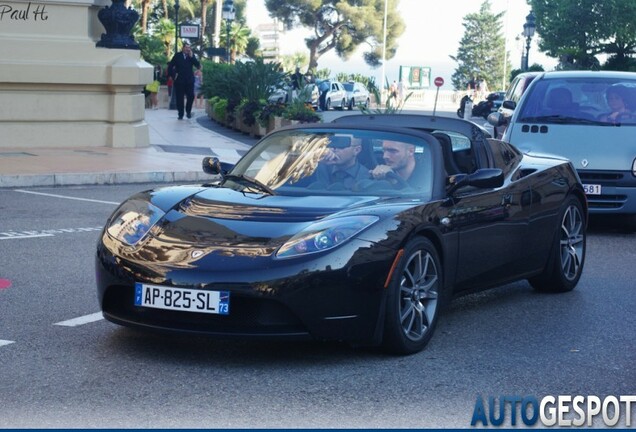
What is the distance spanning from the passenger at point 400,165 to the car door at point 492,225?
268 mm

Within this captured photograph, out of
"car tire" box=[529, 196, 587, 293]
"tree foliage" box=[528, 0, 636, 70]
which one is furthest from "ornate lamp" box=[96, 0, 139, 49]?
"tree foliage" box=[528, 0, 636, 70]

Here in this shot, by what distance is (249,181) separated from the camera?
751 cm

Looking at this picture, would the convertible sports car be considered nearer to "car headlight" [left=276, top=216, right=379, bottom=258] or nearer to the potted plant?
"car headlight" [left=276, top=216, right=379, bottom=258]

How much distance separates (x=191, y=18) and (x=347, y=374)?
94024 millimetres

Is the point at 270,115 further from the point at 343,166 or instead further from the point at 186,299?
the point at 186,299

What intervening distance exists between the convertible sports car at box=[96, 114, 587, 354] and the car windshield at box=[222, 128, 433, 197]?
0.03 feet

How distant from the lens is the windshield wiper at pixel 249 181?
23.8 feet

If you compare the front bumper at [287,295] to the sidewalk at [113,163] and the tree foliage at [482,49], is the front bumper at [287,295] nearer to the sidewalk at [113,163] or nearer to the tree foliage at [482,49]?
the sidewalk at [113,163]

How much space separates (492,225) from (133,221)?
228cm

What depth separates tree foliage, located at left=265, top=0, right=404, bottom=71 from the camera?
344 feet

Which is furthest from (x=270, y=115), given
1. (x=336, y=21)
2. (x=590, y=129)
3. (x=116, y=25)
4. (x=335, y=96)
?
(x=336, y=21)

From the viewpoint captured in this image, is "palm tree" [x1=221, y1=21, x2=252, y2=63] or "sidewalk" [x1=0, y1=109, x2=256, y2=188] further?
"palm tree" [x1=221, y1=21, x2=252, y2=63]

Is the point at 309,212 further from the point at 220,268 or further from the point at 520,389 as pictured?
the point at 520,389

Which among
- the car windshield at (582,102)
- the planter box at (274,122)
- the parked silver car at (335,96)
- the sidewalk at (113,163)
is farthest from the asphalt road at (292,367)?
the parked silver car at (335,96)
